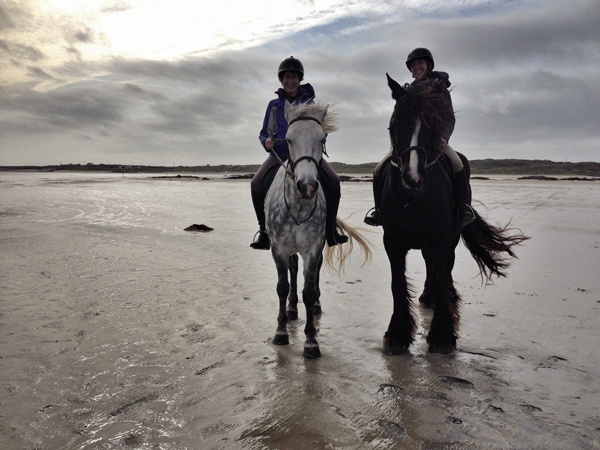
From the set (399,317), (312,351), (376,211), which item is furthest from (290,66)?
(312,351)

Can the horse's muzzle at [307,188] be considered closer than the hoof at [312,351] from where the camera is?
Yes

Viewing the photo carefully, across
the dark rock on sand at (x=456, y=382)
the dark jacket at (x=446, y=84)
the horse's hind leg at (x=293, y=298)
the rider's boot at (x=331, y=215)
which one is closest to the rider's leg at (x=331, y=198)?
the rider's boot at (x=331, y=215)

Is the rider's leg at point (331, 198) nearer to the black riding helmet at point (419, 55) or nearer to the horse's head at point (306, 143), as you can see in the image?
the horse's head at point (306, 143)

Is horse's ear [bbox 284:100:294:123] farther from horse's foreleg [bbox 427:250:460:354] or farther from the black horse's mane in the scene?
horse's foreleg [bbox 427:250:460:354]

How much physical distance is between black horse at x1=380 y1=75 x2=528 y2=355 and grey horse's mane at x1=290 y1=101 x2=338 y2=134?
65 cm

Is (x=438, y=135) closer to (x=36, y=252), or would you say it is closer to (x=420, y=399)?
(x=420, y=399)

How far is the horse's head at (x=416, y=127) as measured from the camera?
3861 millimetres

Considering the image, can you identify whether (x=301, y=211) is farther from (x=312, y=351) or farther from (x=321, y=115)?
(x=312, y=351)

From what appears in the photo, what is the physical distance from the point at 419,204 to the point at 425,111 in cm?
94

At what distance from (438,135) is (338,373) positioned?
253 centimetres

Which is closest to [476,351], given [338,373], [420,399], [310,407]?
[420,399]

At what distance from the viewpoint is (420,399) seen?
3258 mm

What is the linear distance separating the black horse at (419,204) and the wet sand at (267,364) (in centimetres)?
28

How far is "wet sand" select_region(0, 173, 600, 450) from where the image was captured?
9.17ft
